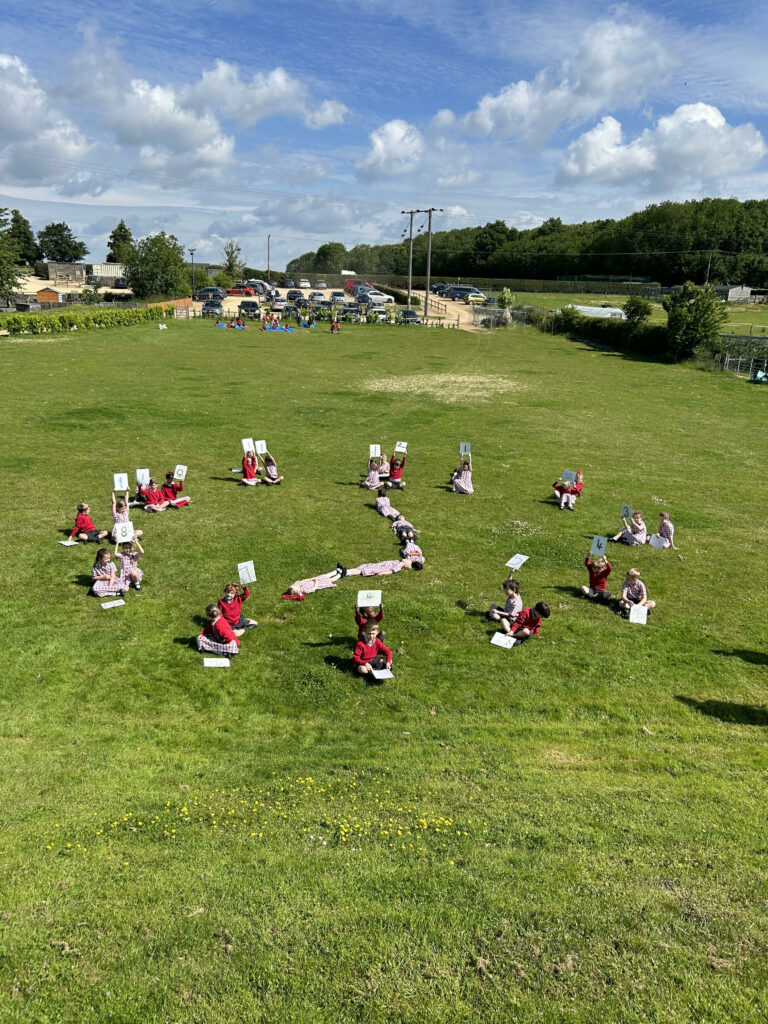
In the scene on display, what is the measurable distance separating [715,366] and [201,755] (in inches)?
1997

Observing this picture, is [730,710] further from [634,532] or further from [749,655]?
[634,532]

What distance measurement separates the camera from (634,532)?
59.6 ft

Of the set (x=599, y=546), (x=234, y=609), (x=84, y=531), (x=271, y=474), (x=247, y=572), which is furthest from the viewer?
(x=271, y=474)

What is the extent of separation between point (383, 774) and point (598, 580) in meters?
7.67

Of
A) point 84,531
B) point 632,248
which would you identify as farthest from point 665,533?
point 632,248

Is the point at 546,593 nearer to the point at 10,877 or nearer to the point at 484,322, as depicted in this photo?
the point at 10,877

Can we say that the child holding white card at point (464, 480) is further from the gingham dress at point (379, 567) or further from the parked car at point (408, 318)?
the parked car at point (408, 318)

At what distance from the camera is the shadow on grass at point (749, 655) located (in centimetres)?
1286

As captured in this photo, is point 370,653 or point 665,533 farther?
point 665,533

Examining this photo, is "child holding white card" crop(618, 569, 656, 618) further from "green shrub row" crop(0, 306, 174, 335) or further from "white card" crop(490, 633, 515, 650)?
"green shrub row" crop(0, 306, 174, 335)

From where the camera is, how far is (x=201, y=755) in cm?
969

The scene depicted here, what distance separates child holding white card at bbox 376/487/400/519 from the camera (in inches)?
773

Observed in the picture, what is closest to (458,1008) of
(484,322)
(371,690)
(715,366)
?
(371,690)

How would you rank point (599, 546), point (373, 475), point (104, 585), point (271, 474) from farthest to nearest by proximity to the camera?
point (271, 474)
point (373, 475)
point (599, 546)
point (104, 585)
